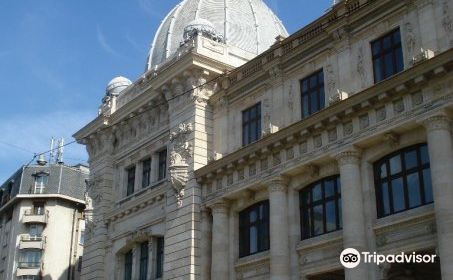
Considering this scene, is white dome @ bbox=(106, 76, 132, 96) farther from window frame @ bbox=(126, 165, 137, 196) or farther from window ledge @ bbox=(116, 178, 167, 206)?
window ledge @ bbox=(116, 178, 167, 206)

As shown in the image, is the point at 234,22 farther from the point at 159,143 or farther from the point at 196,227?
the point at 196,227

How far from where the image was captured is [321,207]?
27766 mm

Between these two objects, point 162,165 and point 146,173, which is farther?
point 146,173

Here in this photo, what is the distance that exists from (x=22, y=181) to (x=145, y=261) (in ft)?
125

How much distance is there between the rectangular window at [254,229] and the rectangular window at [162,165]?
658cm

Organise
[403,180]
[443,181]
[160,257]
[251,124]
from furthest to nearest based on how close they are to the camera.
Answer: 1. [160,257]
2. [251,124]
3. [403,180]
4. [443,181]

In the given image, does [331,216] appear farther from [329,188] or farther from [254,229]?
[254,229]

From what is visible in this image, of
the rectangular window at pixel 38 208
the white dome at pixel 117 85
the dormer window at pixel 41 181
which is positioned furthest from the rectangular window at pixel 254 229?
the dormer window at pixel 41 181

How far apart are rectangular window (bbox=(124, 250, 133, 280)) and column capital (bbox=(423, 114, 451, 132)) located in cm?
2102

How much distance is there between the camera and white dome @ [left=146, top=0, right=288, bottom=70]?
46.1 meters

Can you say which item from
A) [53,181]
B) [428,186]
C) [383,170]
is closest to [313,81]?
[383,170]

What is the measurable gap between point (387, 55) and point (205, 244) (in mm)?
12837

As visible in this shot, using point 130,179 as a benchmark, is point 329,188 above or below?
below

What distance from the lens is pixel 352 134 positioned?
85.4 ft
